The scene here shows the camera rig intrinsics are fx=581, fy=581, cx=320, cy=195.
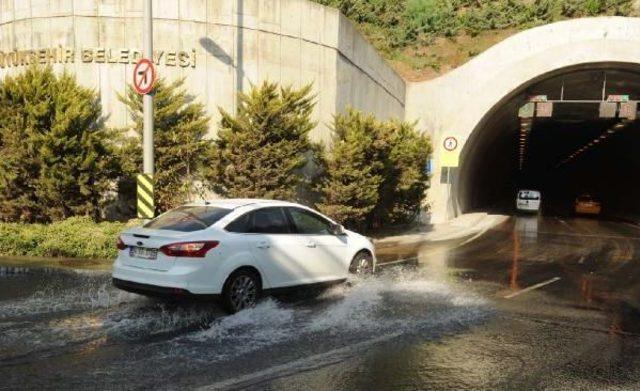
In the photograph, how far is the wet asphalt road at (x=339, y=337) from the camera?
5.52 m

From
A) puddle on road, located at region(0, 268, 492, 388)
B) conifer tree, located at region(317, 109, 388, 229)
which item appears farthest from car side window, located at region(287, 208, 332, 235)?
conifer tree, located at region(317, 109, 388, 229)

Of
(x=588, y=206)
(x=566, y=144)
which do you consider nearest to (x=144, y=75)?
(x=588, y=206)

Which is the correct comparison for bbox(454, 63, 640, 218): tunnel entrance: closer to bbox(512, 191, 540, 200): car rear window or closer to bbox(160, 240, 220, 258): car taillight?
bbox(512, 191, 540, 200): car rear window

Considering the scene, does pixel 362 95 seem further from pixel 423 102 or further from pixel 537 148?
pixel 537 148

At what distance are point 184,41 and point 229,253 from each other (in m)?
10.8

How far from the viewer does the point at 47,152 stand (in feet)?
45.0

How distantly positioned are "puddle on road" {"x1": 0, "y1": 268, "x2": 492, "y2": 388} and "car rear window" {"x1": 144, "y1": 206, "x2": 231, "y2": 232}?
46.2 inches

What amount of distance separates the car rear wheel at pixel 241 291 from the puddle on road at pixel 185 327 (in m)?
0.16

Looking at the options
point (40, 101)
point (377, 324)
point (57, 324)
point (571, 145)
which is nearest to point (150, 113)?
point (40, 101)

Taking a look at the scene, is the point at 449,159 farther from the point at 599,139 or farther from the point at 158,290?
the point at 599,139

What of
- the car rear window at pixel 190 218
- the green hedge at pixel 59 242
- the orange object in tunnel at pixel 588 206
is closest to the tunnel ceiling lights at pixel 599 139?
the orange object in tunnel at pixel 588 206

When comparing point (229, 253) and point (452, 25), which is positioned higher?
point (452, 25)

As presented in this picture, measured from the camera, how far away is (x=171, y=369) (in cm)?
567

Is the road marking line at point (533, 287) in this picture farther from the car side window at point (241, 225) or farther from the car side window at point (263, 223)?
the car side window at point (241, 225)
